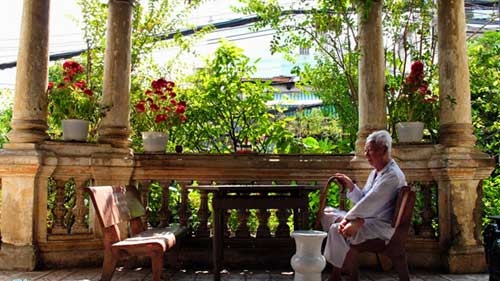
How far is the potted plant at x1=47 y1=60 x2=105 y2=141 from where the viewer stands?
Result: 4660 mm

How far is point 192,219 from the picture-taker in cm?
530

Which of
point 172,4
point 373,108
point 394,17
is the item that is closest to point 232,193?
point 373,108

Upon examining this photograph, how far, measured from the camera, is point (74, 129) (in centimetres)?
473

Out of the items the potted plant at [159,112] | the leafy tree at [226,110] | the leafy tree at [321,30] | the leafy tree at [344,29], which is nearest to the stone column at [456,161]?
the leafy tree at [344,29]

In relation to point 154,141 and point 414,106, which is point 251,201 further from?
point 414,106

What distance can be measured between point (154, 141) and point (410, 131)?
2565 millimetres

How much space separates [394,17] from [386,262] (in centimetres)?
295

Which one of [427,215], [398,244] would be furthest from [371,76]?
[398,244]

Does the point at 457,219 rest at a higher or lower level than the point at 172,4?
lower

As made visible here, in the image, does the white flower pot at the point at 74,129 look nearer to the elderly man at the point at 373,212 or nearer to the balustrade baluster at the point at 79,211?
the balustrade baluster at the point at 79,211

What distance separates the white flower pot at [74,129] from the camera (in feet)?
15.4

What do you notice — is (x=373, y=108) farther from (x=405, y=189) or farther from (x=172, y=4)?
(x=172, y=4)

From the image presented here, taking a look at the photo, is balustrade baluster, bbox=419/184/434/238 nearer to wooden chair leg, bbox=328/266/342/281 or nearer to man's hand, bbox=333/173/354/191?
man's hand, bbox=333/173/354/191

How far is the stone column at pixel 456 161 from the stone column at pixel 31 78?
12.4 feet
